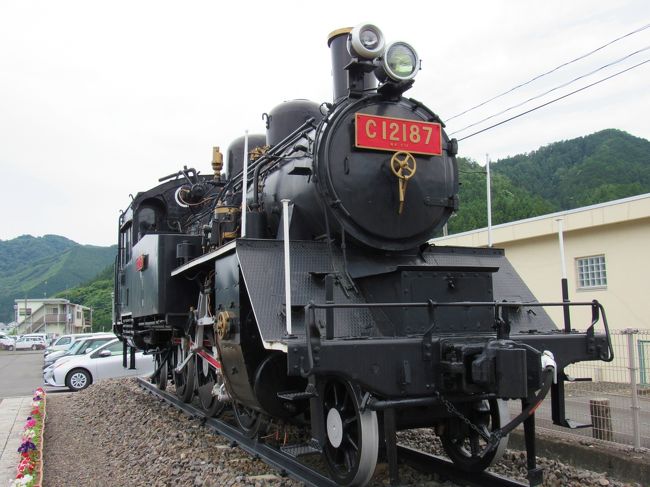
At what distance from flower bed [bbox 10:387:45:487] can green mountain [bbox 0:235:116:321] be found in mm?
133195

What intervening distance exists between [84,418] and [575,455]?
7160mm

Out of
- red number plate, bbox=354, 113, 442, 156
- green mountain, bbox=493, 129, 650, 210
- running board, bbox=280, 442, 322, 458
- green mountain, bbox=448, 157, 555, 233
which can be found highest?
green mountain, bbox=493, 129, 650, 210

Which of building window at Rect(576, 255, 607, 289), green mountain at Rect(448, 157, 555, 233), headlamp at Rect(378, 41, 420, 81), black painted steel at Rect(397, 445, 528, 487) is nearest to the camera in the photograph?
black painted steel at Rect(397, 445, 528, 487)

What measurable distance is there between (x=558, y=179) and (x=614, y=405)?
138 feet

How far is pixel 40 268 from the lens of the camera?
167500 millimetres

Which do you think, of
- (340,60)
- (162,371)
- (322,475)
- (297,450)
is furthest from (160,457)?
(162,371)

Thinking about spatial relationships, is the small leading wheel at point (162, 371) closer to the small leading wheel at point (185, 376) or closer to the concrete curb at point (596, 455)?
the small leading wheel at point (185, 376)

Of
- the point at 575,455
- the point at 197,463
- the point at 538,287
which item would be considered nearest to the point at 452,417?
the point at 575,455

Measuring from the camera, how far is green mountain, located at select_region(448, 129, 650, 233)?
32.6 metres

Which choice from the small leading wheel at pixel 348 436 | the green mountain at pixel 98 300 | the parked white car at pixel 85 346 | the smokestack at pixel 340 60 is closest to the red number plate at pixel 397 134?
the smokestack at pixel 340 60

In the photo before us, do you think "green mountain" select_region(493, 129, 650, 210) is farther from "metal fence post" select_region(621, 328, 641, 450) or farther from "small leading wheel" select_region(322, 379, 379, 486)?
"small leading wheel" select_region(322, 379, 379, 486)

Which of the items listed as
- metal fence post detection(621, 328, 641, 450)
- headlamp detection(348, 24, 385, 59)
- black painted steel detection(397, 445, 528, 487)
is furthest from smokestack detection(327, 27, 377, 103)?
metal fence post detection(621, 328, 641, 450)

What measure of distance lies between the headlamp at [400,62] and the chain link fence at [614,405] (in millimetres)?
2980

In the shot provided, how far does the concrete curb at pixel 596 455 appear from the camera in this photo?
→ 562 centimetres
